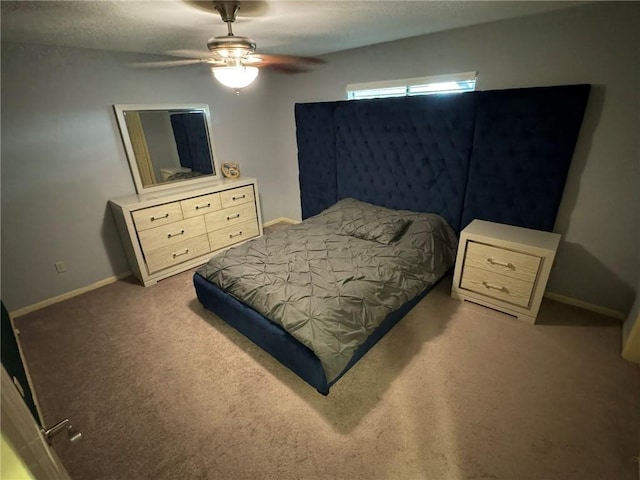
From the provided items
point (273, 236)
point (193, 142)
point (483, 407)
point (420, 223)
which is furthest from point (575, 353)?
point (193, 142)

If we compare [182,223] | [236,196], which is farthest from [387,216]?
[182,223]

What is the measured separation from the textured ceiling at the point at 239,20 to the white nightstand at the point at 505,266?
1.48 metres

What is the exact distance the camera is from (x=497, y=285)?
7.58ft

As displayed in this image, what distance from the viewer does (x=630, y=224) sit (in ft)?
6.77

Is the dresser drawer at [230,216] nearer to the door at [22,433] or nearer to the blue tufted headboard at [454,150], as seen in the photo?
the blue tufted headboard at [454,150]

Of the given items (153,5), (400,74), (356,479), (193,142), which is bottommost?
(356,479)

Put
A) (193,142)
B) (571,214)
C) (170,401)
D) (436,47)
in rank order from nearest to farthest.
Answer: (170,401), (571,214), (436,47), (193,142)

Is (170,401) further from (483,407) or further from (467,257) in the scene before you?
(467,257)

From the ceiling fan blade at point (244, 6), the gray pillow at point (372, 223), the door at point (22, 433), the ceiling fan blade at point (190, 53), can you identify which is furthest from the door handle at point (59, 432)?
the ceiling fan blade at point (190, 53)

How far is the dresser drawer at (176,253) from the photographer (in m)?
2.98

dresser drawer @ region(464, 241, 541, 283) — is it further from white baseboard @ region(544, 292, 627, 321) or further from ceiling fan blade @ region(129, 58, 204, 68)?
ceiling fan blade @ region(129, 58, 204, 68)

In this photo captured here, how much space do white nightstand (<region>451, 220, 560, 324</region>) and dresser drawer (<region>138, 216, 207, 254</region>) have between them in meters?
2.58

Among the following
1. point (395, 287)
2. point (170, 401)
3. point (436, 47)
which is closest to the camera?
point (170, 401)

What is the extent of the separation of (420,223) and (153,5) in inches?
92.6
